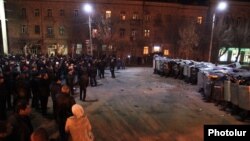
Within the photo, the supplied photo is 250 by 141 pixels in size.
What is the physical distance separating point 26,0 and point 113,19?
45.1 ft

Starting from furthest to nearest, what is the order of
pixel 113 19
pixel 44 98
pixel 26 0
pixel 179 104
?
pixel 113 19 → pixel 26 0 → pixel 179 104 → pixel 44 98

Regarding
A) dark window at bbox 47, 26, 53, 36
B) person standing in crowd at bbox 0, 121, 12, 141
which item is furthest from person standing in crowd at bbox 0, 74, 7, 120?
dark window at bbox 47, 26, 53, 36

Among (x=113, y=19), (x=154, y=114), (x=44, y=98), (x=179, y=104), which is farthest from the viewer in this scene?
(x=113, y=19)

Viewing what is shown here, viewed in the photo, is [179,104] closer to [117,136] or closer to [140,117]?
[140,117]

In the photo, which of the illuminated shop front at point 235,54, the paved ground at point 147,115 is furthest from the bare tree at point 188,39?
the paved ground at point 147,115

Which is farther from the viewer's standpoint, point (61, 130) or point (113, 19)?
point (113, 19)

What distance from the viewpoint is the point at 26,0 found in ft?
138

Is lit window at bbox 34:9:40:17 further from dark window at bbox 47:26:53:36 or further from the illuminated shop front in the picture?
the illuminated shop front

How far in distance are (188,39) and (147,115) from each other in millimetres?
33141

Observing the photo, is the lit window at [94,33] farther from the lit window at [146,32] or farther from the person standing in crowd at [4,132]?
the person standing in crowd at [4,132]

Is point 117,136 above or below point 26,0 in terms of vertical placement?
below

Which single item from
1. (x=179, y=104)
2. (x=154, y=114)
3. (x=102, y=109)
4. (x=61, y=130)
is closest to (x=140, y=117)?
(x=154, y=114)

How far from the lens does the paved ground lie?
34.1 ft

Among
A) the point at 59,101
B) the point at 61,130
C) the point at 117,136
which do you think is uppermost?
the point at 59,101
